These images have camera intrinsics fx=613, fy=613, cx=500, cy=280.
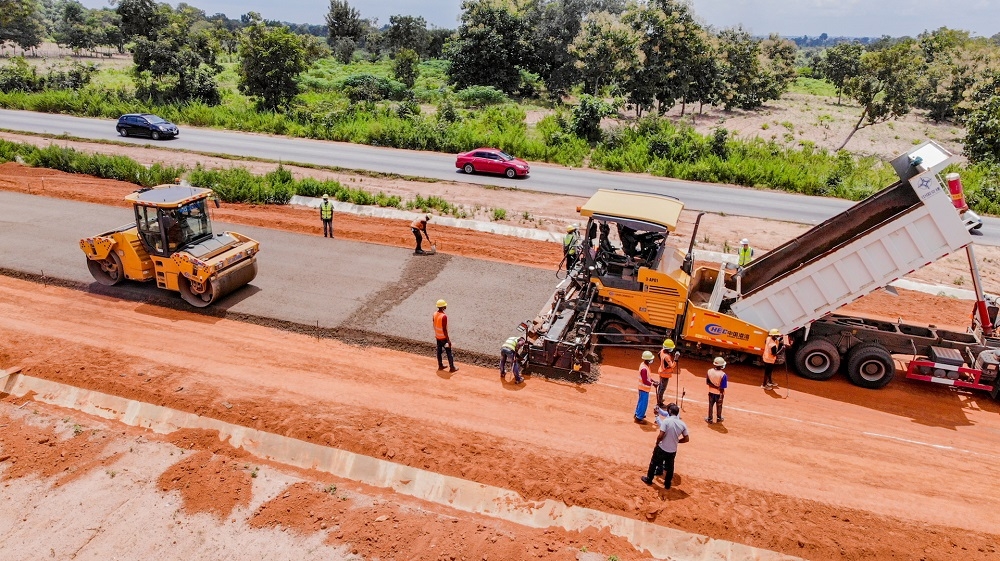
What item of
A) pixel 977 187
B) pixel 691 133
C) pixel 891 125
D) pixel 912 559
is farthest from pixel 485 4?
pixel 912 559

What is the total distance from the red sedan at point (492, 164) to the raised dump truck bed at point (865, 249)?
17.1 meters

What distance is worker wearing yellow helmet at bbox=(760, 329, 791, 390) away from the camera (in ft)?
37.7

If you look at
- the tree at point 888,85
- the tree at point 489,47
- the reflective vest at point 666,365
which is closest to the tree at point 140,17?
the tree at point 489,47

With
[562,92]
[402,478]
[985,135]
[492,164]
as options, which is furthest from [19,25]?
[985,135]

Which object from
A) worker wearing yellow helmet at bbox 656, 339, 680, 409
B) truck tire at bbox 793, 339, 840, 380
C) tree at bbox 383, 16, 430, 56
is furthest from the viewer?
tree at bbox 383, 16, 430, 56

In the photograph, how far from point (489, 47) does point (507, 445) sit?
4395cm

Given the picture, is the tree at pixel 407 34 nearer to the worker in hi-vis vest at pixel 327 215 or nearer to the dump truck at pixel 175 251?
the worker in hi-vis vest at pixel 327 215

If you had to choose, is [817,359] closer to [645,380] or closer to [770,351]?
[770,351]

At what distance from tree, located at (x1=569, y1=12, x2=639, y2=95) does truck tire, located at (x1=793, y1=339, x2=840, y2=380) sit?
29.7 meters

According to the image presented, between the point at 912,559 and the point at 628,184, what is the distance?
22.3 metres

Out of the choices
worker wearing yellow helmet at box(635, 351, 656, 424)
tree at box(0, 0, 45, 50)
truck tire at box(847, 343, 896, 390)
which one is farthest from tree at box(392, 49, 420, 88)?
worker wearing yellow helmet at box(635, 351, 656, 424)

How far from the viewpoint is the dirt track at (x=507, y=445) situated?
841 centimetres

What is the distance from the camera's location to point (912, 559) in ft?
26.4

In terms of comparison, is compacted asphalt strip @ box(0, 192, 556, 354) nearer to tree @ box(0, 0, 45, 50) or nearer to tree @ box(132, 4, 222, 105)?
tree @ box(132, 4, 222, 105)
